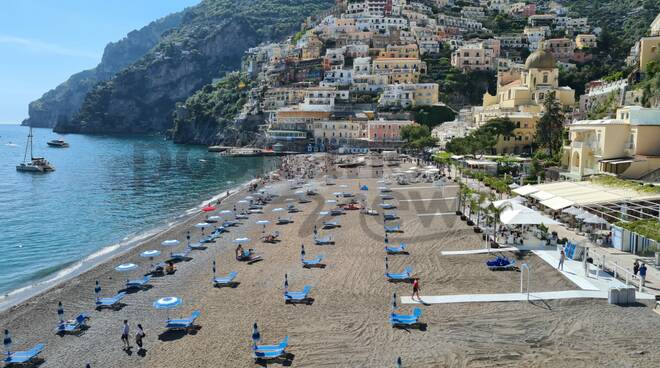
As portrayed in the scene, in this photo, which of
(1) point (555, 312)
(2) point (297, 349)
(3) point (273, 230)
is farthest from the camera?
(3) point (273, 230)

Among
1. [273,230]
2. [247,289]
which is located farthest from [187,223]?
[247,289]

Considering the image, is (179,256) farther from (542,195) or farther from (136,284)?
(542,195)

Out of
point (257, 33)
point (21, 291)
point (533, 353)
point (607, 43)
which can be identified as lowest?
point (21, 291)

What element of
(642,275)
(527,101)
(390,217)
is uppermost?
(527,101)

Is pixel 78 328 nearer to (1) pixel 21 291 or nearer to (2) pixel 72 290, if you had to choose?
(2) pixel 72 290

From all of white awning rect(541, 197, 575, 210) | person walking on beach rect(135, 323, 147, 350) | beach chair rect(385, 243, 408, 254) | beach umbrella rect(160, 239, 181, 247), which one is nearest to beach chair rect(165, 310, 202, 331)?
person walking on beach rect(135, 323, 147, 350)

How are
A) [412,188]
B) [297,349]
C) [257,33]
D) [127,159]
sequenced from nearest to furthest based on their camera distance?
[297,349], [412,188], [127,159], [257,33]

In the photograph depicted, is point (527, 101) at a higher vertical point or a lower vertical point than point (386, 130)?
higher

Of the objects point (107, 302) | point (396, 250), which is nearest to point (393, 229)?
point (396, 250)
